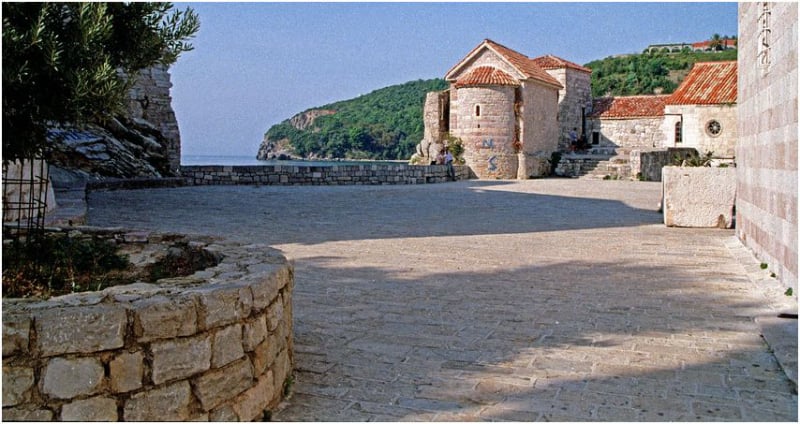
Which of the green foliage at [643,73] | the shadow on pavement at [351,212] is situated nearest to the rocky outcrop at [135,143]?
the shadow on pavement at [351,212]

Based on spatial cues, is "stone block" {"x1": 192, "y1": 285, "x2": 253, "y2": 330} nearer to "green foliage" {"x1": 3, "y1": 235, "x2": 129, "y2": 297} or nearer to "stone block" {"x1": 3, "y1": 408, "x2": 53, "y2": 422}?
"stone block" {"x1": 3, "y1": 408, "x2": 53, "y2": 422}

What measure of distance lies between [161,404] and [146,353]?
23cm

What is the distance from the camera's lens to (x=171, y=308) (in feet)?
10.2

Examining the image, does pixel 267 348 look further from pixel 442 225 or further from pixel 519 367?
pixel 442 225

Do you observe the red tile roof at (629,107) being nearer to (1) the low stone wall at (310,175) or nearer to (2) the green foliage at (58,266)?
(1) the low stone wall at (310,175)

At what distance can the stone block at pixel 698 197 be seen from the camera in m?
11.0

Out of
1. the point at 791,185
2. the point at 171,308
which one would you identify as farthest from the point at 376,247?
the point at 171,308

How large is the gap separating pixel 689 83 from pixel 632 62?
3427cm

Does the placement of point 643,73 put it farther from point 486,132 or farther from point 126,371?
point 126,371

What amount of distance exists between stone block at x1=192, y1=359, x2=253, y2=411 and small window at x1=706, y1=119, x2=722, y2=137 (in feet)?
108

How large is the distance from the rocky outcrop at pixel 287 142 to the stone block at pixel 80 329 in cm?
6530

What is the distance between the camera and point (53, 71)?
4.10 meters

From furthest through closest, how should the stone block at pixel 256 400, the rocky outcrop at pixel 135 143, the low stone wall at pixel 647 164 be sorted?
the low stone wall at pixel 647 164
the rocky outcrop at pixel 135 143
the stone block at pixel 256 400

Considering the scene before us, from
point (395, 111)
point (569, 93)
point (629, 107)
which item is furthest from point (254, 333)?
point (395, 111)
